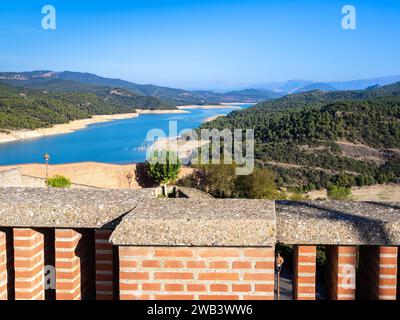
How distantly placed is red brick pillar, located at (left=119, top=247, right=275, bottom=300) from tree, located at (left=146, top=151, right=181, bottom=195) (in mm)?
21123

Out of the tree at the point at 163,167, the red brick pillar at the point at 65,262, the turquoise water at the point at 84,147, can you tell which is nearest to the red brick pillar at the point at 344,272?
the red brick pillar at the point at 65,262

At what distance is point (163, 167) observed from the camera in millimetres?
23375

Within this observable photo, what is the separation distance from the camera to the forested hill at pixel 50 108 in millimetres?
65688

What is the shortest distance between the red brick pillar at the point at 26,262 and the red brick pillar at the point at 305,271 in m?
1.16

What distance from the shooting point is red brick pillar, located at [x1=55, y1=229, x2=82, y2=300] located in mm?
1988

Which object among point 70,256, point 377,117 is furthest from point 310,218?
point 377,117

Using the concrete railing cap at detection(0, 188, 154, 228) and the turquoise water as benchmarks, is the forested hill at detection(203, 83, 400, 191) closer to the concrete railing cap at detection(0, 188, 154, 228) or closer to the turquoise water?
the turquoise water

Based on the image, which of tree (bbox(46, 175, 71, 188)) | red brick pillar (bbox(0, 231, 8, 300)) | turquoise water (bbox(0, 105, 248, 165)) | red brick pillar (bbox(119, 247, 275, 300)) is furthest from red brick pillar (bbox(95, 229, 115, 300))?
turquoise water (bbox(0, 105, 248, 165))

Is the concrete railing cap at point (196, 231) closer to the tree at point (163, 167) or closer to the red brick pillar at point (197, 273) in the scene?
the red brick pillar at point (197, 273)

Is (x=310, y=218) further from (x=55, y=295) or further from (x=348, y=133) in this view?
(x=348, y=133)

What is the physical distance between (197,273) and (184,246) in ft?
0.40

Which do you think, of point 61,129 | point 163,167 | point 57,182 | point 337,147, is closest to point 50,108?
point 61,129

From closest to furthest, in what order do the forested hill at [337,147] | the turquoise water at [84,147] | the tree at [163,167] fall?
the tree at [163,167]
the forested hill at [337,147]
the turquoise water at [84,147]

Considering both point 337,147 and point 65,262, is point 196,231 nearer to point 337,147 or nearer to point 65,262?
point 65,262
